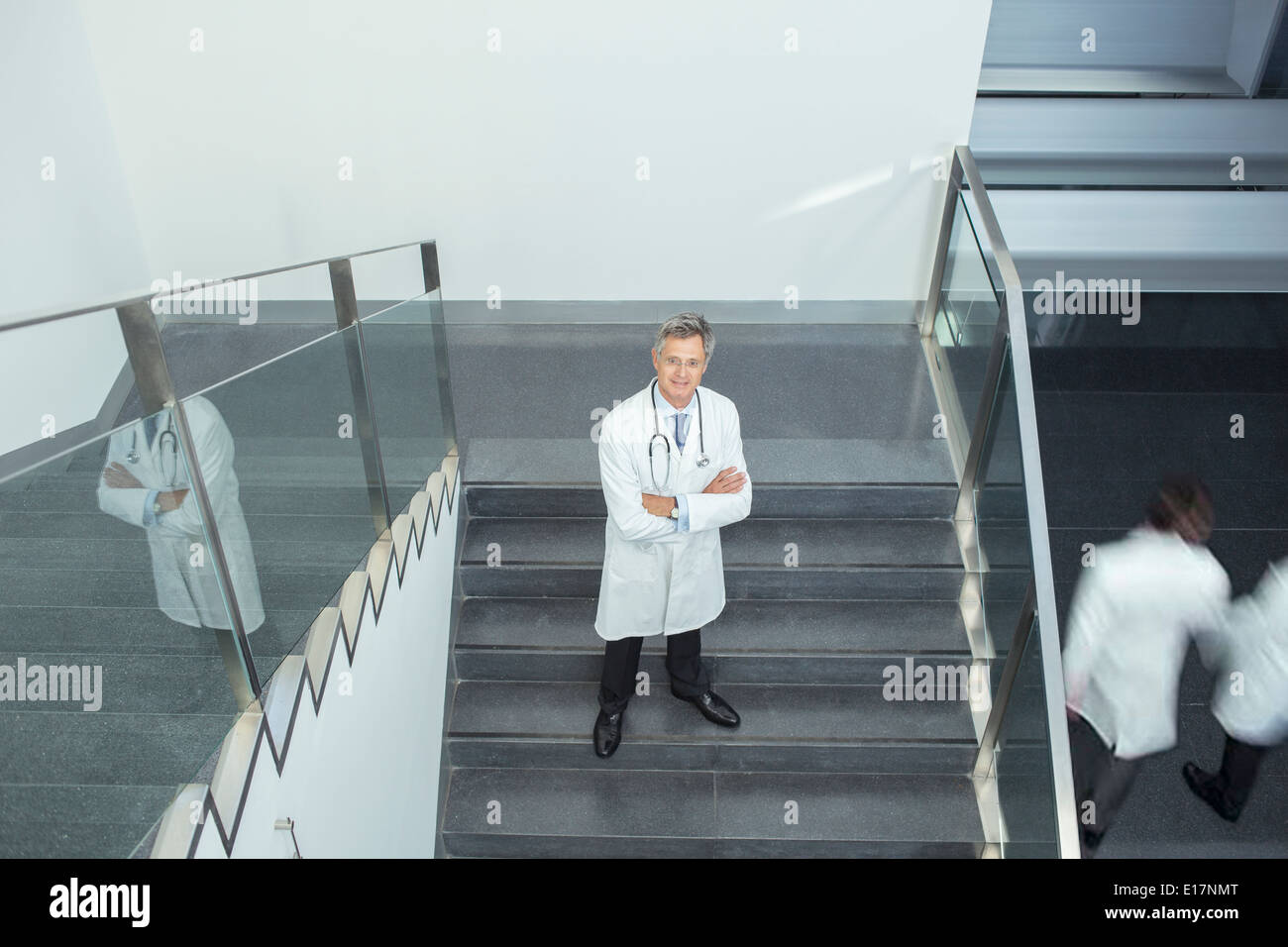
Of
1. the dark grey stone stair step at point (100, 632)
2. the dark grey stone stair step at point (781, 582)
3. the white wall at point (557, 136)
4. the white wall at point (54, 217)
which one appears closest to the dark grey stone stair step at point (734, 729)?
the dark grey stone stair step at point (781, 582)

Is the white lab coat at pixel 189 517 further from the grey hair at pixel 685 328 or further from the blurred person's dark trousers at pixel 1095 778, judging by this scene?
the blurred person's dark trousers at pixel 1095 778

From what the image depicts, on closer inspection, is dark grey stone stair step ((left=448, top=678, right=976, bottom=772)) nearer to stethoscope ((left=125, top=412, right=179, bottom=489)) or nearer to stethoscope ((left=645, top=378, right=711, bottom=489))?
stethoscope ((left=645, top=378, right=711, bottom=489))

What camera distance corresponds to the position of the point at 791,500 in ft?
11.9

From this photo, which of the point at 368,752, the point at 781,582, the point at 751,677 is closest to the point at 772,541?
the point at 781,582

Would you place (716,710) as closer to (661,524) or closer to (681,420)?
(661,524)

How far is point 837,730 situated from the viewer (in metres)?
3.30

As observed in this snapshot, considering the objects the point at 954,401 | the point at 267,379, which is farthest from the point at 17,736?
the point at 954,401

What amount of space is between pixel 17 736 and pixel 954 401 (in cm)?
351

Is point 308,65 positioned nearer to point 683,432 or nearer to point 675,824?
point 683,432

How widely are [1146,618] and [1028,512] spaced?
49 cm

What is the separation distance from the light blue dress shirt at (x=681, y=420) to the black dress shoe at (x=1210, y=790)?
211 centimetres

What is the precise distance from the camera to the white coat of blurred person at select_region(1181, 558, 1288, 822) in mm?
2445

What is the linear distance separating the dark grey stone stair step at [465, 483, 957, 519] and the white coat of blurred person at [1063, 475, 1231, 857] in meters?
1.16

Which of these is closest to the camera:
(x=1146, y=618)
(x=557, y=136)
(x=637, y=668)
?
(x=1146, y=618)
